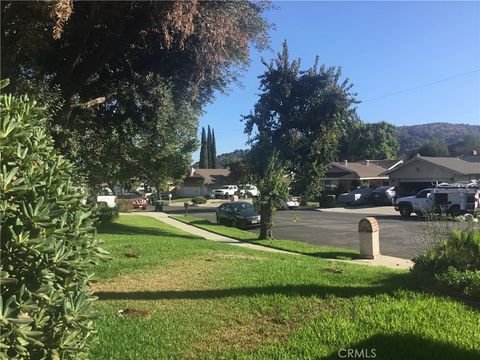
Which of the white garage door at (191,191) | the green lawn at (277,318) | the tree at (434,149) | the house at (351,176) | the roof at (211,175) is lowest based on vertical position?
the green lawn at (277,318)

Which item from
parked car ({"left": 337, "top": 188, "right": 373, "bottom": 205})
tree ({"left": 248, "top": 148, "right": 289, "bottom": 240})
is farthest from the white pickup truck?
parked car ({"left": 337, "top": 188, "right": 373, "bottom": 205})

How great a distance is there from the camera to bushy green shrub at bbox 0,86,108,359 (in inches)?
103

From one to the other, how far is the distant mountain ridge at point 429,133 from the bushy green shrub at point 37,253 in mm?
114121

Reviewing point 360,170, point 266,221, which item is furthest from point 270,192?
point 360,170

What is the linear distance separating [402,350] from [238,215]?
21302 mm

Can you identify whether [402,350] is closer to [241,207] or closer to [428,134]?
[241,207]

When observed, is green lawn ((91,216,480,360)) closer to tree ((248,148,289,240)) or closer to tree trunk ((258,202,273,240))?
tree ((248,148,289,240))

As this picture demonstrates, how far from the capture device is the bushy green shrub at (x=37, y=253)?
8.60ft

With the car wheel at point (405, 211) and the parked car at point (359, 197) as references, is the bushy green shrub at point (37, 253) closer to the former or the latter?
the car wheel at point (405, 211)

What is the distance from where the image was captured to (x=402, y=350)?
14.5 ft

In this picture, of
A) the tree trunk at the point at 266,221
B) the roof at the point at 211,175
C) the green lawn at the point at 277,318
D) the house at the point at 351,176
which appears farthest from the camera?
the roof at the point at 211,175

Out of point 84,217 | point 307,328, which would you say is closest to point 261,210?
point 307,328

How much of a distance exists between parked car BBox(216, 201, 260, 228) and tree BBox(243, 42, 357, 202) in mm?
13447

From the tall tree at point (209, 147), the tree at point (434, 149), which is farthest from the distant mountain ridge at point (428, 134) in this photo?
the tree at point (434, 149)
